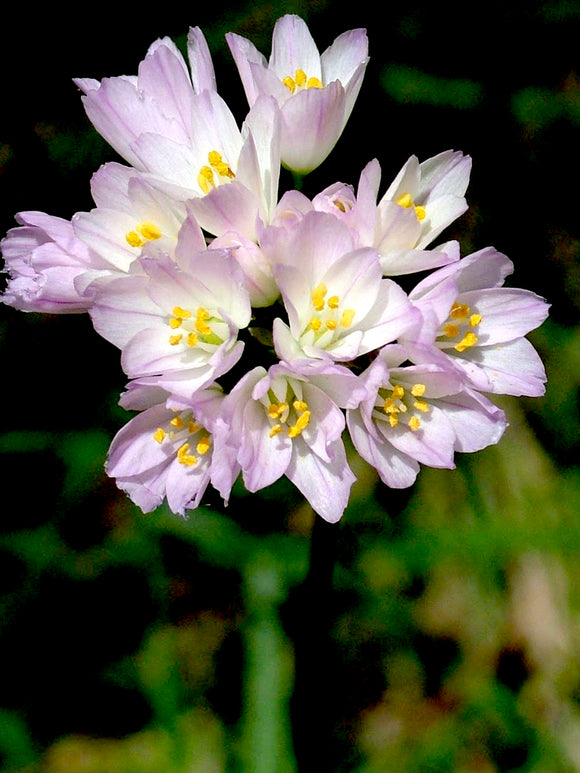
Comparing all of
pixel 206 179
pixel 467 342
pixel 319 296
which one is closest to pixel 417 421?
pixel 467 342

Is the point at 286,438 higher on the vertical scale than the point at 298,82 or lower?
lower

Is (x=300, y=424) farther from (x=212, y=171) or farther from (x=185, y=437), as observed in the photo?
(x=212, y=171)

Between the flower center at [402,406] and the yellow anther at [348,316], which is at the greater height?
the yellow anther at [348,316]

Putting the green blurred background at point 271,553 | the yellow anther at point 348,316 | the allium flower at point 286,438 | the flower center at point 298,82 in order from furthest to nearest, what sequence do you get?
the green blurred background at point 271,553, the flower center at point 298,82, the yellow anther at point 348,316, the allium flower at point 286,438

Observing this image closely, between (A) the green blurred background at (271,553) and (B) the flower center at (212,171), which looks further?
(A) the green blurred background at (271,553)

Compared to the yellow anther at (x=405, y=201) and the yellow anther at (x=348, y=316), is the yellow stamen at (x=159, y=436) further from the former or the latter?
the yellow anther at (x=405, y=201)

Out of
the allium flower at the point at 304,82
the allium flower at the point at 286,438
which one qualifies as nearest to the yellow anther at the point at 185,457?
the allium flower at the point at 286,438

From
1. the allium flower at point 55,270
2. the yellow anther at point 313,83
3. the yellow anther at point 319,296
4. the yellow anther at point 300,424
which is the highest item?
the yellow anther at point 313,83

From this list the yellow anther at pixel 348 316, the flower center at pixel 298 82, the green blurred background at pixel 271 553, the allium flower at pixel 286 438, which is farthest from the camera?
the green blurred background at pixel 271 553

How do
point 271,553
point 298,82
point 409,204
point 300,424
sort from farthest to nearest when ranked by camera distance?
point 271,553, point 298,82, point 409,204, point 300,424
